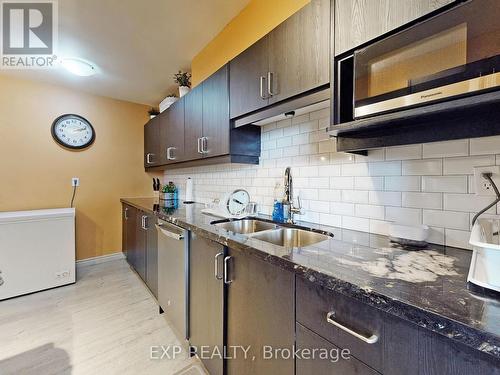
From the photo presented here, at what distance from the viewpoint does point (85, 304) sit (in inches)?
88.3

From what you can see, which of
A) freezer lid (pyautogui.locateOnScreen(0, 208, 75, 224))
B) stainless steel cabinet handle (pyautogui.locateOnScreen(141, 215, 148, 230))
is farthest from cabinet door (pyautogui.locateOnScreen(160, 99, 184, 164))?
freezer lid (pyautogui.locateOnScreen(0, 208, 75, 224))

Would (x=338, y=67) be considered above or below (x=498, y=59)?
above

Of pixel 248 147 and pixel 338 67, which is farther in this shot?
pixel 248 147

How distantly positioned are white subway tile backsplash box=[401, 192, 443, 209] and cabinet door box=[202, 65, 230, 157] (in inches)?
45.5

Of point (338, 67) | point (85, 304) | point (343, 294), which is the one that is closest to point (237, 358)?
point (343, 294)

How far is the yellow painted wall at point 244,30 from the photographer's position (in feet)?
4.90

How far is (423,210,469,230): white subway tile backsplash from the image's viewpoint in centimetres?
90

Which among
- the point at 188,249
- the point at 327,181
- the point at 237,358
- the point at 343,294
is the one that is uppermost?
the point at 327,181

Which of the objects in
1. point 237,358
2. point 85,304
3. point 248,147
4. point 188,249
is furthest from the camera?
point 85,304

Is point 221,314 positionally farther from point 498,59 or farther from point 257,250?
point 498,59

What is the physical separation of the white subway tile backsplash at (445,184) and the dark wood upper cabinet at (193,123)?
163cm

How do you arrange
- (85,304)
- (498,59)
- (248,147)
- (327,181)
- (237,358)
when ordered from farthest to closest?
(85,304), (248,147), (327,181), (237,358), (498,59)

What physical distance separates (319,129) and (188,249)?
3.69 feet
